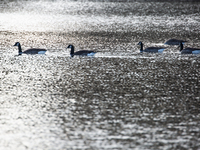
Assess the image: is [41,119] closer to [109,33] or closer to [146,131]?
[146,131]

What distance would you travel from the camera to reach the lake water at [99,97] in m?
15.4

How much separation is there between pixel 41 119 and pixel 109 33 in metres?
32.1

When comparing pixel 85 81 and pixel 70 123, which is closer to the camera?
pixel 70 123

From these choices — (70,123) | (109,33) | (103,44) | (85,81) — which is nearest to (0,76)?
(85,81)

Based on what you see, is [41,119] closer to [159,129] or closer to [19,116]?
[19,116]

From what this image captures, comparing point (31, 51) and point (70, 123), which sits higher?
point (31, 51)

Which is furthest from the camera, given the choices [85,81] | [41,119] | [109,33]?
[109,33]

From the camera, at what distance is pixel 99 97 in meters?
20.8

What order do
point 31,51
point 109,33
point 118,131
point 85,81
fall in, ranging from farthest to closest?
1. point 109,33
2. point 31,51
3. point 85,81
4. point 118,131

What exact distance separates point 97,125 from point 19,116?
3575 millimetres

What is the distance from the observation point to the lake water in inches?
605

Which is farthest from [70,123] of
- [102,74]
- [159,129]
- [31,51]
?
[31,51]

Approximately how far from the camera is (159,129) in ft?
53.6

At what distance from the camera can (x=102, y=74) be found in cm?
2641
